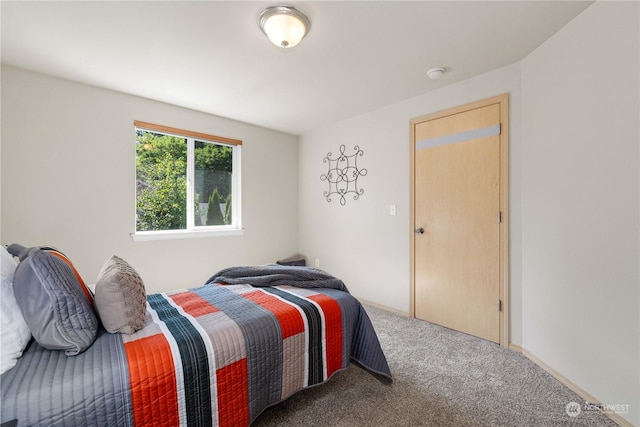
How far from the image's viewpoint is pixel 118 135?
282cm

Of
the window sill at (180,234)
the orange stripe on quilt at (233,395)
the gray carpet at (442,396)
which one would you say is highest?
the window sill at (180,234)

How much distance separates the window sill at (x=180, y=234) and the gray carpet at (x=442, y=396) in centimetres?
228

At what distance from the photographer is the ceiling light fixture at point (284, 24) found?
1654 mm

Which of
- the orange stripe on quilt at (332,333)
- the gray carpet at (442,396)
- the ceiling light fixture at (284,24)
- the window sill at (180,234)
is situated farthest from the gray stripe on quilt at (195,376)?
the window sill at (180,234)

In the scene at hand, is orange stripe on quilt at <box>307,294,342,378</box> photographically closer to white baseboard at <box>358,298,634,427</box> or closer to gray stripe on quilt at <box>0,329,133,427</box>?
gray stripe on quilt at <box>0,329,133,427</box>

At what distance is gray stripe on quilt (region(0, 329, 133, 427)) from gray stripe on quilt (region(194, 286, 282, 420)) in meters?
0.48

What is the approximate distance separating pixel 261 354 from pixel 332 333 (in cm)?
47

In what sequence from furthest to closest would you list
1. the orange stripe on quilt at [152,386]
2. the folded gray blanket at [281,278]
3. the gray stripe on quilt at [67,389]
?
1. the folded gray blanket at [281,278]
2. the orange stripe on quilt at [152,386]
3. the gray stripe on quilt at [67,389]

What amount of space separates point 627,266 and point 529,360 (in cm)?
104

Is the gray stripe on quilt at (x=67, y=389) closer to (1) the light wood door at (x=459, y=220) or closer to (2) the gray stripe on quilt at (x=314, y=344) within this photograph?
(2) the gray stripe on quilt at (x=314, y=344)

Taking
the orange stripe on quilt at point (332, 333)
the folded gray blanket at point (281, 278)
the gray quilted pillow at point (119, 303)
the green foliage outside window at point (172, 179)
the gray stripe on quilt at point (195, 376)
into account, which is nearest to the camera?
the gray stripe on quilt at point (195, 376)

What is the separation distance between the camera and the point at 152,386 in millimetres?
1046

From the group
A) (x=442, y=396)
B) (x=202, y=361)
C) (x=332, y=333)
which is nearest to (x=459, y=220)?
(x=442, y=396)

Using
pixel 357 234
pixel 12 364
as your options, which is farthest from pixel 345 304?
pixel 357 234
